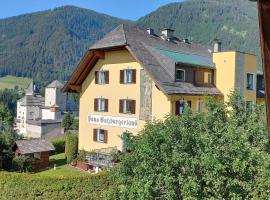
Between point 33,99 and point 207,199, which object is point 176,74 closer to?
point 207,199

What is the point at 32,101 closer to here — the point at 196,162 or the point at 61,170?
the point at 61,170

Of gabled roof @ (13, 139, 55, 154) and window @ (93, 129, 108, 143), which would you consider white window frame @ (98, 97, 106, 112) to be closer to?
window @ (93, 129, 108, 143)

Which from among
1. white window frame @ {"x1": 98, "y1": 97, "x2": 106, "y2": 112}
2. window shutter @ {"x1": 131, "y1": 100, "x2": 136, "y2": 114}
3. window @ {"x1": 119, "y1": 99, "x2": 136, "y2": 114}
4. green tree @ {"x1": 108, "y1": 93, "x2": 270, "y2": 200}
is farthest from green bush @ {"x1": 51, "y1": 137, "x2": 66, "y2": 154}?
green tree @ {"x1": 108, "y1": 93, "x2": 270, "y2": 200}

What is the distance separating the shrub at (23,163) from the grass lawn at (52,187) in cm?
1250

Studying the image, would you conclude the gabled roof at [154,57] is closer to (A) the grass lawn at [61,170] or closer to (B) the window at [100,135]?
(B) the window at [100,135]

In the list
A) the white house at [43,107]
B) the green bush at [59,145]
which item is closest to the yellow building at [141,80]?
the green bush at [59,145]

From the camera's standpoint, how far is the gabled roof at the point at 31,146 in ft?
120

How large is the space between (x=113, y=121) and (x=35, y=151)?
27.5 feet

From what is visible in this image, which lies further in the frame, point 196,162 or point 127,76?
point 127,76

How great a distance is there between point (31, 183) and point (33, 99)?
108570mm

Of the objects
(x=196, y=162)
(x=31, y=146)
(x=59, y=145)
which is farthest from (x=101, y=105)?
(x=196, y=162)

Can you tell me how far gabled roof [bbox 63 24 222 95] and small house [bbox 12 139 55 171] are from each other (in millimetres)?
5759

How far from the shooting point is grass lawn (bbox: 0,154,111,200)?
799 inches

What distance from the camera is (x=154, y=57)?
31.8 metres
